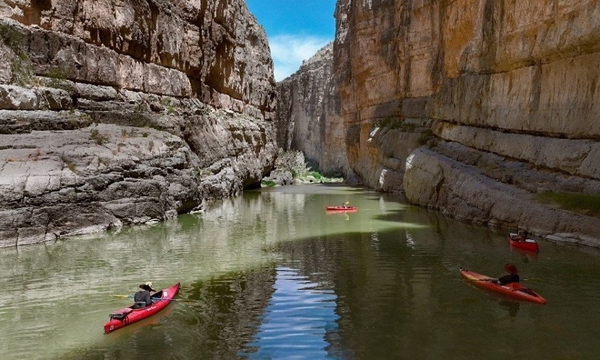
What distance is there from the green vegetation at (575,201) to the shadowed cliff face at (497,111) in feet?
0.83

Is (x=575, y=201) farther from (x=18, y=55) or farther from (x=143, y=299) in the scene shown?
(x=18, y=55)

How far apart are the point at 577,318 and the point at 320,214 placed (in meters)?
18.1

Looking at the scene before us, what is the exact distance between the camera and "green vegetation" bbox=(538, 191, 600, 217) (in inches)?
615

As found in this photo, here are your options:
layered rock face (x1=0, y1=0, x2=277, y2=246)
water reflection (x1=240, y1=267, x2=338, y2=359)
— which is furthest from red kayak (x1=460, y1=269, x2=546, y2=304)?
layered rock face (x1=0, y1=0, x2=277, y2=246)

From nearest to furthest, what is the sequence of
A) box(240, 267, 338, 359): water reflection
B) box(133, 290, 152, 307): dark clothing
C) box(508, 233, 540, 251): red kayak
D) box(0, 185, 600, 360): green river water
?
box(240, 267, 338, 359): water reflection < box(0, 185, 600, 360): green river water < box(133, 290, 152, 307): dark clothing < box(508, 233, 540, 251): red kayak

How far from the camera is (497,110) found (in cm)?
2330

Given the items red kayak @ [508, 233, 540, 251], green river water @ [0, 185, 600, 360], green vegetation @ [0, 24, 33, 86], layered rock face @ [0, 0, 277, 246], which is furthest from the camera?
green vegetation @ [0, 24, 33, 86]

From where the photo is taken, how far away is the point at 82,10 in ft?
82.5

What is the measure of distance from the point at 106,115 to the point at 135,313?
1817 cm

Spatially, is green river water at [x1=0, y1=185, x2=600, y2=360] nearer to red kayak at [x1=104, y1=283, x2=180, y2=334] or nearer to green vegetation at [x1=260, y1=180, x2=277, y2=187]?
red kayak at [x1=104, y1=283, x2=180, y2=334]

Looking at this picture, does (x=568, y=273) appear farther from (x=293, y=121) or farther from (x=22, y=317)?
(x=293, y=121)

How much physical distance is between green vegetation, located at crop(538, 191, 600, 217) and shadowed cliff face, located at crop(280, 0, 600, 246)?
25 cm

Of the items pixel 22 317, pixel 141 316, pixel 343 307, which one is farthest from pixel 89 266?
pixel 343 307

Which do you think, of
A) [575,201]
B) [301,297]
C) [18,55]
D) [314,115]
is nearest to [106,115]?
[18,55]
